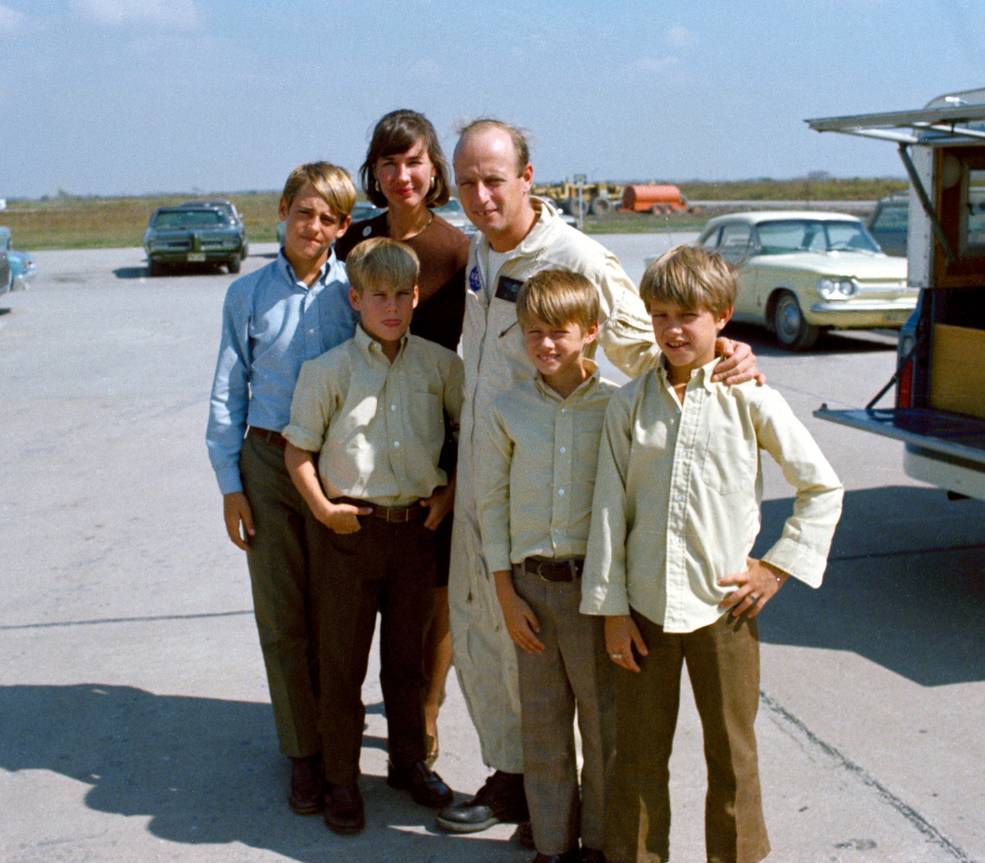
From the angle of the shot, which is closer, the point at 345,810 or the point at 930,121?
A: the point at 345,810

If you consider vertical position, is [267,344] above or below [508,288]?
below

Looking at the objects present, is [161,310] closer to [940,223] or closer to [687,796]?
[940,223]

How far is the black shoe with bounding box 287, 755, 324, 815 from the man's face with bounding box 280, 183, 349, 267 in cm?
149

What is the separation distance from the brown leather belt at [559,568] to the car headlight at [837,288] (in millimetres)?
10400

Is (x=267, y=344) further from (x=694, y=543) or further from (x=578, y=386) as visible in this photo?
(x=694, y=543)

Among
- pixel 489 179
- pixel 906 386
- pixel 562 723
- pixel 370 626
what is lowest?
pixel 562 723

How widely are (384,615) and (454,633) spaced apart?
231mm

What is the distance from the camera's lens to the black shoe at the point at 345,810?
10.8 feet

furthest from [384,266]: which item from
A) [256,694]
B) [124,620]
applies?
[124,620]

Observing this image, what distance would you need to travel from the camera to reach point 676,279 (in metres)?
2.60

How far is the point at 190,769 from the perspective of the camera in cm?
373

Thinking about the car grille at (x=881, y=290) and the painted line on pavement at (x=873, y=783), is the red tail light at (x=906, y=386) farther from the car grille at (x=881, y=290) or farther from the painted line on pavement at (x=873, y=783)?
the car grille at (x=881, y=290)

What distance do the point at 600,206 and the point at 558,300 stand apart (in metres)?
54.7

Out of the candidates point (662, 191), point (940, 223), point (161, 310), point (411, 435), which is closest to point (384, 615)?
point (411, 435)
